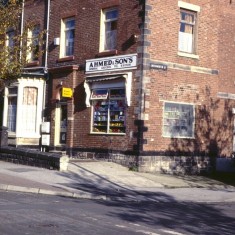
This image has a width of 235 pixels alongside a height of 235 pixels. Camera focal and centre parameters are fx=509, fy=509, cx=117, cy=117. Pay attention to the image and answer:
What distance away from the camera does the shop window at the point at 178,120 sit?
1947 cm

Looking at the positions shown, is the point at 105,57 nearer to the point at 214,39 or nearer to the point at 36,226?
the point at 214,39

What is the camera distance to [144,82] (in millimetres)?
18609

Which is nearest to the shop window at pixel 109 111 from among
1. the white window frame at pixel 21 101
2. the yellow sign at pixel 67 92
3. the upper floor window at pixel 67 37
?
the yellow sign at pixel 67 92

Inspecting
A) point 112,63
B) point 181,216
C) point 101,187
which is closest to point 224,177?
point 112,63

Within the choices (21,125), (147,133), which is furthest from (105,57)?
(21,125)

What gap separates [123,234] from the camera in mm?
8133

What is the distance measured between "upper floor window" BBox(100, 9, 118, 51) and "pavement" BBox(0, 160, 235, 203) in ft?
15.3

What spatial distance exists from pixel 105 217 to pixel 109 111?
34.3 ft

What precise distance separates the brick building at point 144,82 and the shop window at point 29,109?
73 cm

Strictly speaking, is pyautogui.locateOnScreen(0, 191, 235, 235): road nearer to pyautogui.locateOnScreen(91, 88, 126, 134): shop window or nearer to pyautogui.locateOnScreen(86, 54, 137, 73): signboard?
pyautogui.locateOnScreen(91, 88, 126, 134): shop window

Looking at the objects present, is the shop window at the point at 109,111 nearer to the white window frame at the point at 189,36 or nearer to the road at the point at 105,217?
the white window frame at the point at 189,36

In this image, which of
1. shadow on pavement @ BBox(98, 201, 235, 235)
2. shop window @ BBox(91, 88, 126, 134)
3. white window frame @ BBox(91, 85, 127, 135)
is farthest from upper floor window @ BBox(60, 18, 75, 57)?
shadow on pavement @ BBox(98, 201, 235, 235)

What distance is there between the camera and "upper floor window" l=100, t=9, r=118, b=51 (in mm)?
20033

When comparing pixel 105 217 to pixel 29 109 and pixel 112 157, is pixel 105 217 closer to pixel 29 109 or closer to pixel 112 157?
pixel 112 157
